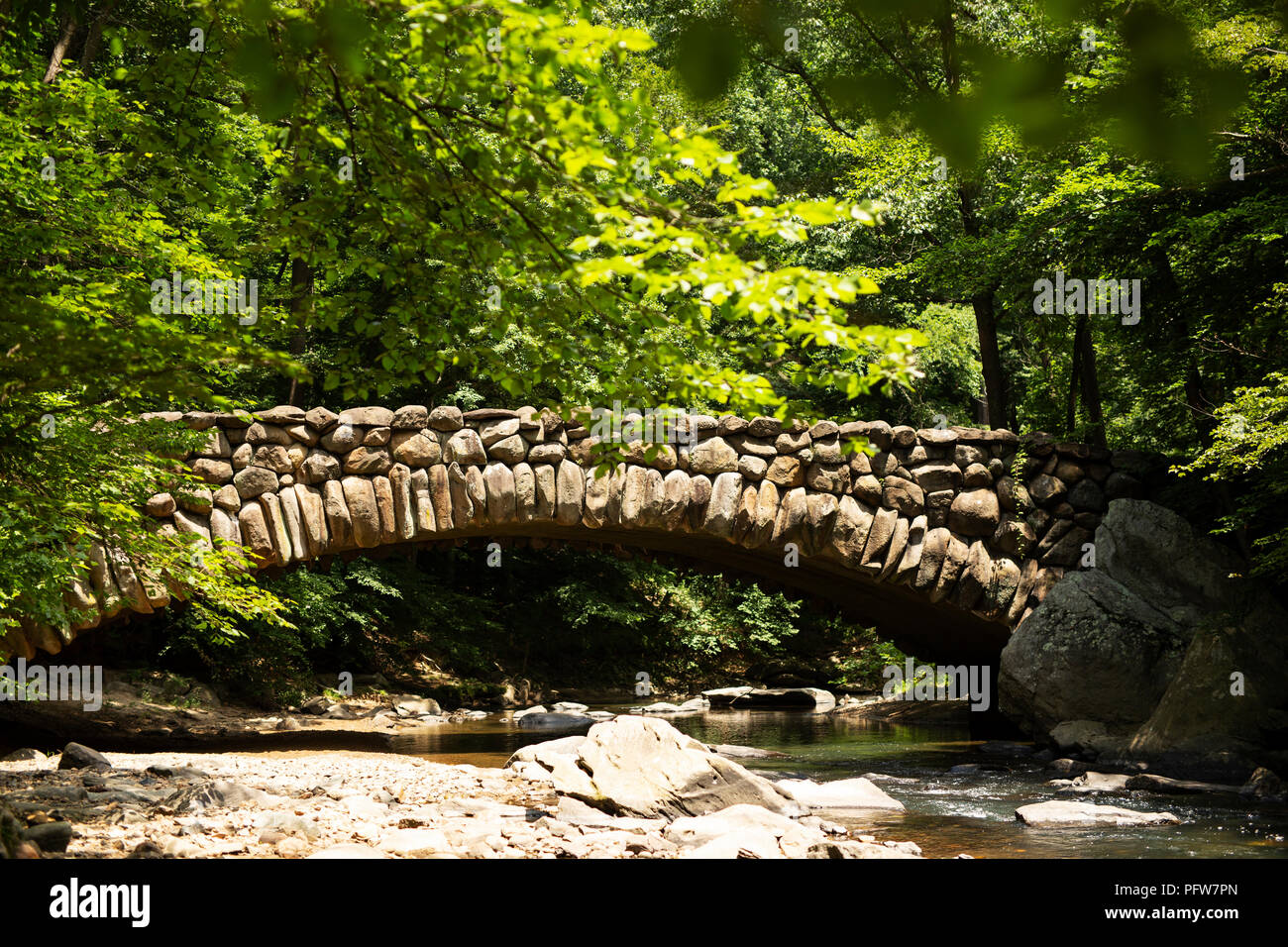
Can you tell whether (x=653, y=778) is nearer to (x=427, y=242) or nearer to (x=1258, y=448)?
(x=427, y=242)

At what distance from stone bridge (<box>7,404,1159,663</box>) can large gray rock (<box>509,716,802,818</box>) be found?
195 cm

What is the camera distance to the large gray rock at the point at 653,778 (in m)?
5.66

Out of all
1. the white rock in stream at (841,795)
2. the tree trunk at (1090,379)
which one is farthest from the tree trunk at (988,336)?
the white rock in stream at (841,795)

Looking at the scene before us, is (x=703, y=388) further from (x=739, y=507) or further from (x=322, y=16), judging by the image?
(x=739, y=507)

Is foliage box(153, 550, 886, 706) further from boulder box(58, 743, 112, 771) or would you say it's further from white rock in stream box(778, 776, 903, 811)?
white rock in stream box(778, 776, 903, 811)

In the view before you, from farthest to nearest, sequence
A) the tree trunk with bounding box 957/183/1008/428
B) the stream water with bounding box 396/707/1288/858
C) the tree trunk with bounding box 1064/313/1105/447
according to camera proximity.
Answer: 1. the tree trunk with bounding box 957/183/1008/428
2. the tree trunk with bounding box 1064/313/1105/447
3. the stream water with bounding box 396/707/1288/858

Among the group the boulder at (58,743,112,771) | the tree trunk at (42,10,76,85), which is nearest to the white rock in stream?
the boulder at (58,743,112,771)

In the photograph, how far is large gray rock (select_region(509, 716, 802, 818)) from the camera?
5.66m

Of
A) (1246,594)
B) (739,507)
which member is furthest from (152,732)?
(1246,594)

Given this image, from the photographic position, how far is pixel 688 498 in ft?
28.6

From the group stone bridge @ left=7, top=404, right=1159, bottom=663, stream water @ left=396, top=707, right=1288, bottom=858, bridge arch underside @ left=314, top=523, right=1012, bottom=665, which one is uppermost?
stone bridge @ left=7, top=404, right=1159, bottom=663

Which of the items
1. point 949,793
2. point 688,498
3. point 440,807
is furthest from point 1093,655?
point 440,807

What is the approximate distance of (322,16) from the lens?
2318 mm
